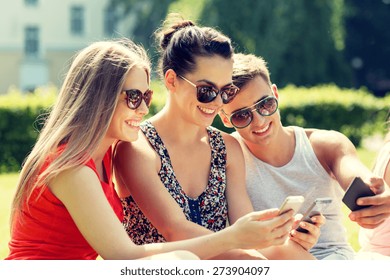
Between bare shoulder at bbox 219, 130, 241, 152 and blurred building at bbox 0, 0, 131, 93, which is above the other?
bare shoulder at bbox 219, 130, 241, 152

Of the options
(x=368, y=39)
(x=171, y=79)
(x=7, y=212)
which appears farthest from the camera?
(x=368, y=39)

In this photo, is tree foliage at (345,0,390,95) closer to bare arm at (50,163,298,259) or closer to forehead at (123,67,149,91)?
forehead at (123,67,149,91)

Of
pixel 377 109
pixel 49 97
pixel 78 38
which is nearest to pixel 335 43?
pixel 377 109

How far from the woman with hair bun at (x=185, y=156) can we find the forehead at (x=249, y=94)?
18 centimetres

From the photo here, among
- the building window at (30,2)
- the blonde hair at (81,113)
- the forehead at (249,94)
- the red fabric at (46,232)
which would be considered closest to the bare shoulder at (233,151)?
the forehead at (249,94)

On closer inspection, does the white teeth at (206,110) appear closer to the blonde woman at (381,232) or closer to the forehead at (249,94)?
the forehead at (249,94)

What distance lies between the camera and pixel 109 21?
128 ft

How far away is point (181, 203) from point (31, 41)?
35.2 metres

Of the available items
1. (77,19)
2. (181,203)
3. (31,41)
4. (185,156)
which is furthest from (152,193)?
(77,19)

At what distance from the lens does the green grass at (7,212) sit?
5796 millimetres

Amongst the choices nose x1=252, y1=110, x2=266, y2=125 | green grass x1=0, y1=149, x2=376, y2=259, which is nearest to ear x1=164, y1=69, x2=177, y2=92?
nose x1=252, y1=110, x2=266, y2=125

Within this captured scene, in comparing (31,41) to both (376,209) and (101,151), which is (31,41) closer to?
(101,151)

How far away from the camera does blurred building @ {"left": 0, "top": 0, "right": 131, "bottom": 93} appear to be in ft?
117

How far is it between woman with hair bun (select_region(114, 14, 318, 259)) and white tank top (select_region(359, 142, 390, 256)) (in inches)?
23.6
